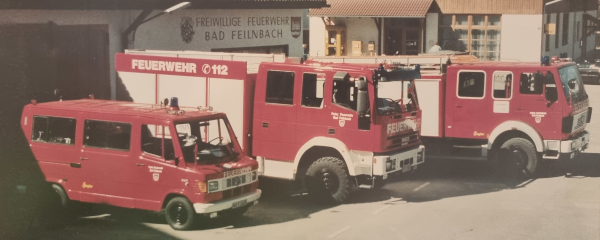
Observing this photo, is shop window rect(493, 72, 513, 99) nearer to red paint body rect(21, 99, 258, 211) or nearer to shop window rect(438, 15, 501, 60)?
red paint body rect(21, 99, 258, 211)

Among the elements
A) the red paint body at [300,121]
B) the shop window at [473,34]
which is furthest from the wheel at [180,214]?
the shop window at [473,34]

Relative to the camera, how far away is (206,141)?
512 inches

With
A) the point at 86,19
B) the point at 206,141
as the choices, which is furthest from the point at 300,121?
the point at 86,19

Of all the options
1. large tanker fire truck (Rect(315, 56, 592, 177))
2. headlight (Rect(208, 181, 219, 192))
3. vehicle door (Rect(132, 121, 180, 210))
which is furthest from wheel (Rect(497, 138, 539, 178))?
vehicle door (Rect(132, 121, 180, 210))

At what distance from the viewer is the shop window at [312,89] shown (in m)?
14.5

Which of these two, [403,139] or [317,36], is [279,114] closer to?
[403,139]

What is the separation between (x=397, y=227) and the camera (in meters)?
12.8

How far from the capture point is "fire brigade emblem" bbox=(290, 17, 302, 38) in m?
25.5

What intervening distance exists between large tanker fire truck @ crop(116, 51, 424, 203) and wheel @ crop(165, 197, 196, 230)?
2782 mm

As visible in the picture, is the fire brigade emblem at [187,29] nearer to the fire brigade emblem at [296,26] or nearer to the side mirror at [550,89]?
the fire brigade emblem at [296,26]

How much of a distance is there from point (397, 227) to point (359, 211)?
4.46 feet

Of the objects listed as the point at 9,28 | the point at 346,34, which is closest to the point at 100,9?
the point at 9,28

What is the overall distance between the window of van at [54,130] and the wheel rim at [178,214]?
1976mm

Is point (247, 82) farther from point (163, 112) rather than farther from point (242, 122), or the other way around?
point (163, 112)
